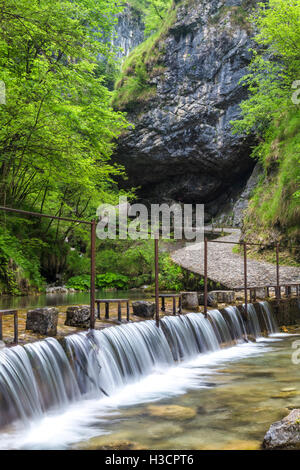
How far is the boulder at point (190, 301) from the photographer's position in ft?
36.1

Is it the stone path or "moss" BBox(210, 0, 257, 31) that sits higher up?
"moss" BBox(210, 0, 257, 31)

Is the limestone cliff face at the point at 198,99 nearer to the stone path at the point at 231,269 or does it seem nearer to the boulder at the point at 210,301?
the stone path at the point at 231,269

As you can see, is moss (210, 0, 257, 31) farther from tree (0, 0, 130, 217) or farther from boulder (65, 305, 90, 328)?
boulder (65, 305, 90, 328)

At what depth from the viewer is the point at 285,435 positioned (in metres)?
4.04

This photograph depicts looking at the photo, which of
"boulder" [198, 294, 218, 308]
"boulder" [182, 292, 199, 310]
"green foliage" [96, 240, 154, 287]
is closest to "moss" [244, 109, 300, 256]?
"green foliage" [96, 240, 154, 287]

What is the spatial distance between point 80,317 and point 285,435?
13.3 ft

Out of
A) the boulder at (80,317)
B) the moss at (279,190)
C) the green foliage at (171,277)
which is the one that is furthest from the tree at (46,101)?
the moss at (279,190)

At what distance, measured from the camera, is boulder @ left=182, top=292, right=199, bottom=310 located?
433 inches

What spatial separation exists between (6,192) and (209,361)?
1042 cm

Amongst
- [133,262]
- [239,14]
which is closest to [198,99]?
[239,14]

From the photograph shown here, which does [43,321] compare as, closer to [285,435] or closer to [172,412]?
[172,412]

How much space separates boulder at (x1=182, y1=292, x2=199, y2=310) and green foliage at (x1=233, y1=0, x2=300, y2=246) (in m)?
8.41

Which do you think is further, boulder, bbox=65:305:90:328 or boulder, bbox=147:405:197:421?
boulder, bbox=65:305:90:328
